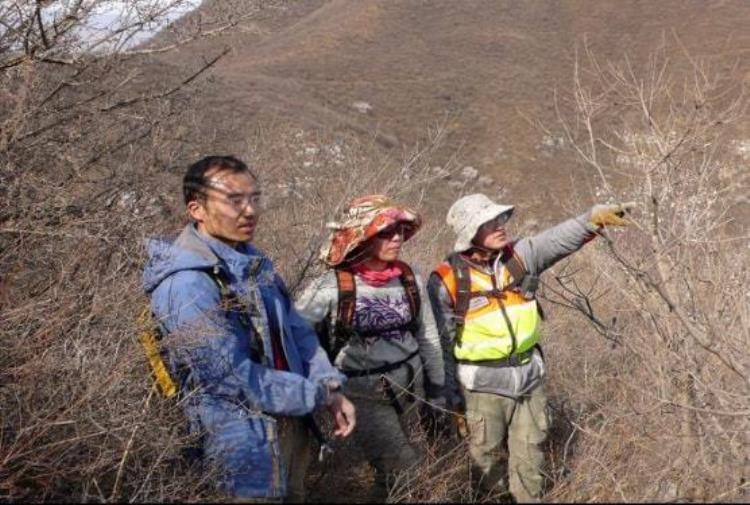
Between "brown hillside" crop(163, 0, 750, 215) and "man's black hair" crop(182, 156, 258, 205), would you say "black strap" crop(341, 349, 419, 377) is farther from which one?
"brown hillside" crop(163, 0, 750, 215)

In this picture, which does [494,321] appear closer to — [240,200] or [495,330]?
[495,330]

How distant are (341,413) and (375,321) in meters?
0.65

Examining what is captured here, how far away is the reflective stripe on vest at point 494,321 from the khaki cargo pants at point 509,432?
0.22m

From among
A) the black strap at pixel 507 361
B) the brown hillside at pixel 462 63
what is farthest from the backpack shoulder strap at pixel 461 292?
the brown hillside at pixel 462 63

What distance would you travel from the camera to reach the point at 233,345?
198 centimetres

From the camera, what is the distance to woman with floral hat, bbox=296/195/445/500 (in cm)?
279

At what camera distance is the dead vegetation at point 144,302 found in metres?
2.21

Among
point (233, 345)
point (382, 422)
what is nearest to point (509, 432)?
point (382, 422)

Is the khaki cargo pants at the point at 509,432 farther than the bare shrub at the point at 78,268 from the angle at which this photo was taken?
Yes

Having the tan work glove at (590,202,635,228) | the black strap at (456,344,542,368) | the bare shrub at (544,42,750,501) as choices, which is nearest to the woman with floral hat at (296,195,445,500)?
the black strap at (456,344,542,368)

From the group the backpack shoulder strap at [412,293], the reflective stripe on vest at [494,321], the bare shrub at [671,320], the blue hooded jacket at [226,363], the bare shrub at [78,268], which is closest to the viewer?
the blue hooded jacket at [226,363]

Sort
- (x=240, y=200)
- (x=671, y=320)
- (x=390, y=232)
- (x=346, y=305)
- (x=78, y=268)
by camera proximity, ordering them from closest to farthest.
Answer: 1. (x=240, y=200)
2. (x=346, y=305)
3. (x=390, y=232)
4. (x=78, y=268)
5. (x=671, y=320)

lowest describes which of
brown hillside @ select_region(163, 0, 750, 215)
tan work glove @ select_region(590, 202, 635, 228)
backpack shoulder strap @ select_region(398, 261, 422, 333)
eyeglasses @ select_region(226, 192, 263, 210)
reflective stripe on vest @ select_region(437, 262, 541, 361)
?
brown hillside @ select_region(163, 0, 750, 215)

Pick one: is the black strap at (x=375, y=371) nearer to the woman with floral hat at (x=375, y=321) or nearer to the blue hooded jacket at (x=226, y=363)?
the woman with floral hat at (x=375, y=321)
